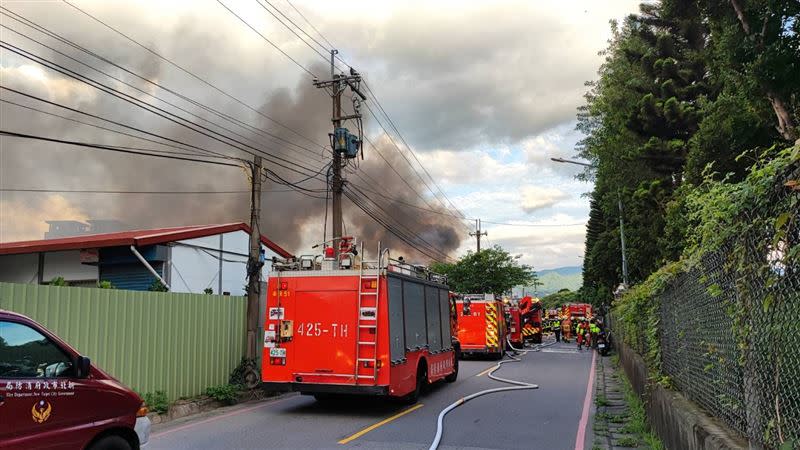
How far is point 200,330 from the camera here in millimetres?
11883

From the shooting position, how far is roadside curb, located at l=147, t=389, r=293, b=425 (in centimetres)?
978

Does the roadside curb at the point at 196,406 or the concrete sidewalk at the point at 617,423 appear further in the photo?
the roadside curb at the point at 196,406

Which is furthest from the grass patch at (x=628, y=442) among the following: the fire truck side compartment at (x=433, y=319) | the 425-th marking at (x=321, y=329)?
the fire truck side compartment at (x=433, y=319)

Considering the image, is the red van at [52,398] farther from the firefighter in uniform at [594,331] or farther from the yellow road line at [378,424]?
the firefighter in uniform at [594,331]

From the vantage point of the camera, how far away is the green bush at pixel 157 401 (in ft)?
31.9

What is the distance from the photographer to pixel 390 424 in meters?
9.52

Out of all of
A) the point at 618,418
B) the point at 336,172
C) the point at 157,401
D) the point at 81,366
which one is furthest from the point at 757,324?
the point at 336,172

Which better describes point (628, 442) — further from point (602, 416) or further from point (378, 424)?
point (378, 424)

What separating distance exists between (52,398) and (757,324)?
4.99 metres

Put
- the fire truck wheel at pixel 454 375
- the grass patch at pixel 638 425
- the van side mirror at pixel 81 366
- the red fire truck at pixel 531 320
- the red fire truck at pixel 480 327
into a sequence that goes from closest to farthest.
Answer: the van side mirror at pixel 81 366 → the grass patch at pixel 638 425 → the fire truck wheel at pixel 454 375 → the red fire truck at pixel 480 327 → the red fire truck at pixel 531 320

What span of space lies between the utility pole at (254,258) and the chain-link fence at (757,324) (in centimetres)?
→ 1011

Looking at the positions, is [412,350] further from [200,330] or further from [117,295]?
[117,295]

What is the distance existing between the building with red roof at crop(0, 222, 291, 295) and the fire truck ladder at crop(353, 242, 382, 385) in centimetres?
→ 888

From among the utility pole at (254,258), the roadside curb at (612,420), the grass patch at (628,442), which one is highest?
the utility pole at (254,258)
